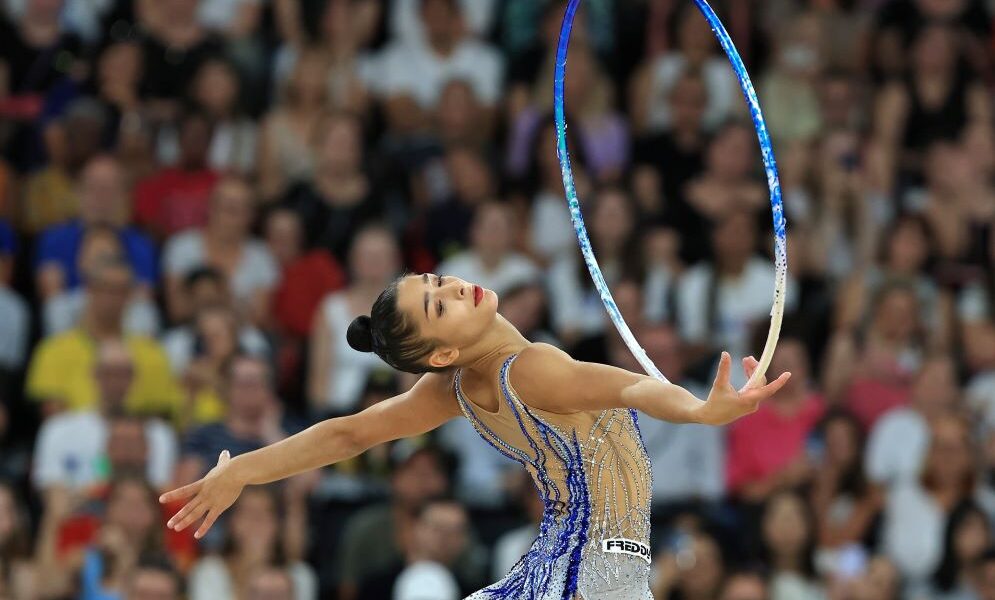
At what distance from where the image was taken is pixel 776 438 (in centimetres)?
941

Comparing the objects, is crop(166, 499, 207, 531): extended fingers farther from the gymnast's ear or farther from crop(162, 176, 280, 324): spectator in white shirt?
crop(162, 176, 280, 324): spectator in white shirt

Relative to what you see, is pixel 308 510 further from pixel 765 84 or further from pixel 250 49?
pixel 765 84

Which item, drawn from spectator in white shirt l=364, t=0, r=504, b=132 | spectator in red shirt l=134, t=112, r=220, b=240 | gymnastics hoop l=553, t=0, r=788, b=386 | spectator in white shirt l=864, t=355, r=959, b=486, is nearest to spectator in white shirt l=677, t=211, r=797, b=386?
spectator in white shirt l=864, t=355, r=959, b=486

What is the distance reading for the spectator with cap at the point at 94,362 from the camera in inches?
368

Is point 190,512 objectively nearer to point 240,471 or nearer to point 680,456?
point 240,471

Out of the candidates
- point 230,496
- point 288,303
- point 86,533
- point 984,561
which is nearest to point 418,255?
point 288,303

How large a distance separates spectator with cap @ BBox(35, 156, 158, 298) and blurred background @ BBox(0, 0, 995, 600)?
0.02 metres

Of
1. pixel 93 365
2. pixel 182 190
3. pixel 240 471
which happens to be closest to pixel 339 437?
pixel 240 471

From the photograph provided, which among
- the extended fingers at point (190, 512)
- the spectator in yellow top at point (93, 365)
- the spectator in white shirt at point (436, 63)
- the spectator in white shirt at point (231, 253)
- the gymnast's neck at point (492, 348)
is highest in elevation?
the spectator in white shirt at point (436, 63)

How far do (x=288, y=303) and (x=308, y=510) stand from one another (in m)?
1.65

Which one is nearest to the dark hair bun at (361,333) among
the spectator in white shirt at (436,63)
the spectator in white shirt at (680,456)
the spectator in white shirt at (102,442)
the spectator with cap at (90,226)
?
the spectator in white shirt at (102,442)

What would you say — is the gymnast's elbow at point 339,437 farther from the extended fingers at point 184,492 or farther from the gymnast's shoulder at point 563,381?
the gymnast's shoulder at point 563,381

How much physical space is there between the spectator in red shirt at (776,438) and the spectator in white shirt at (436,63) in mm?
2930

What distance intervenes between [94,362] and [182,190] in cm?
157
